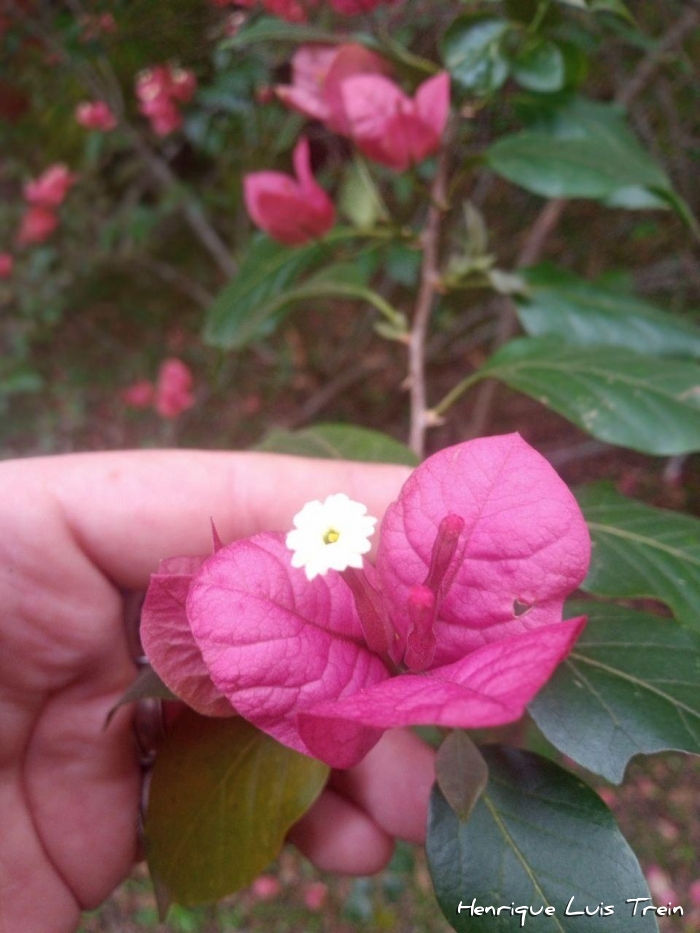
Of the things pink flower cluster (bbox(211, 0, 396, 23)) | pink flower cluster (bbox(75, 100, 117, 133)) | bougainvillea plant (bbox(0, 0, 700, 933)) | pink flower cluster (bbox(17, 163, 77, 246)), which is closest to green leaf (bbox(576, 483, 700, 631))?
bougainvillea plant (bbox(0, 0, 700, 933))

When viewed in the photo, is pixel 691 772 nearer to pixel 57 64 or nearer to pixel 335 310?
pixel 335 310

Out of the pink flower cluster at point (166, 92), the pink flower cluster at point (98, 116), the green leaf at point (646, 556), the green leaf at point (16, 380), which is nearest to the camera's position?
the green leaf at point (646, 556)

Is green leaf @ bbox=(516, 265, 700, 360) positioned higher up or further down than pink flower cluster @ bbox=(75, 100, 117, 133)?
further down

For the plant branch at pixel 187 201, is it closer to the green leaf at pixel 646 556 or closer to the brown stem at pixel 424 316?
the brown stem at pixel 424 316

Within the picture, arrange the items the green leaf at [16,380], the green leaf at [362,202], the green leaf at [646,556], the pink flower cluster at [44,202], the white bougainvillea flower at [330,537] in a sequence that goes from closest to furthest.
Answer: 1. the white bougainvillea flower at [330,537]
2. the green leaf at [646,556]
3. the green leaf at [362,202]
4. the pink flower cluster at [44,202]
5. the green leaf at [16,380]

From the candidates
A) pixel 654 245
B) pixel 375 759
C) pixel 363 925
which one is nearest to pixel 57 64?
pixel 654 245

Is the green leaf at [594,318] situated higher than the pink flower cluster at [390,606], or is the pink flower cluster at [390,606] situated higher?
the pink flower cluster at [390,606]

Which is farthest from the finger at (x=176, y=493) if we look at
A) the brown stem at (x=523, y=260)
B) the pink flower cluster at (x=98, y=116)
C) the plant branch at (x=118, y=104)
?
the pink flower cluster at (x=98, y=116)

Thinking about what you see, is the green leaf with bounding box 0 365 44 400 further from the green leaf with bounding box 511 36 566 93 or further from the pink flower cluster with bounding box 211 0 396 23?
the green leaf with bounding box 511 36 566 93
